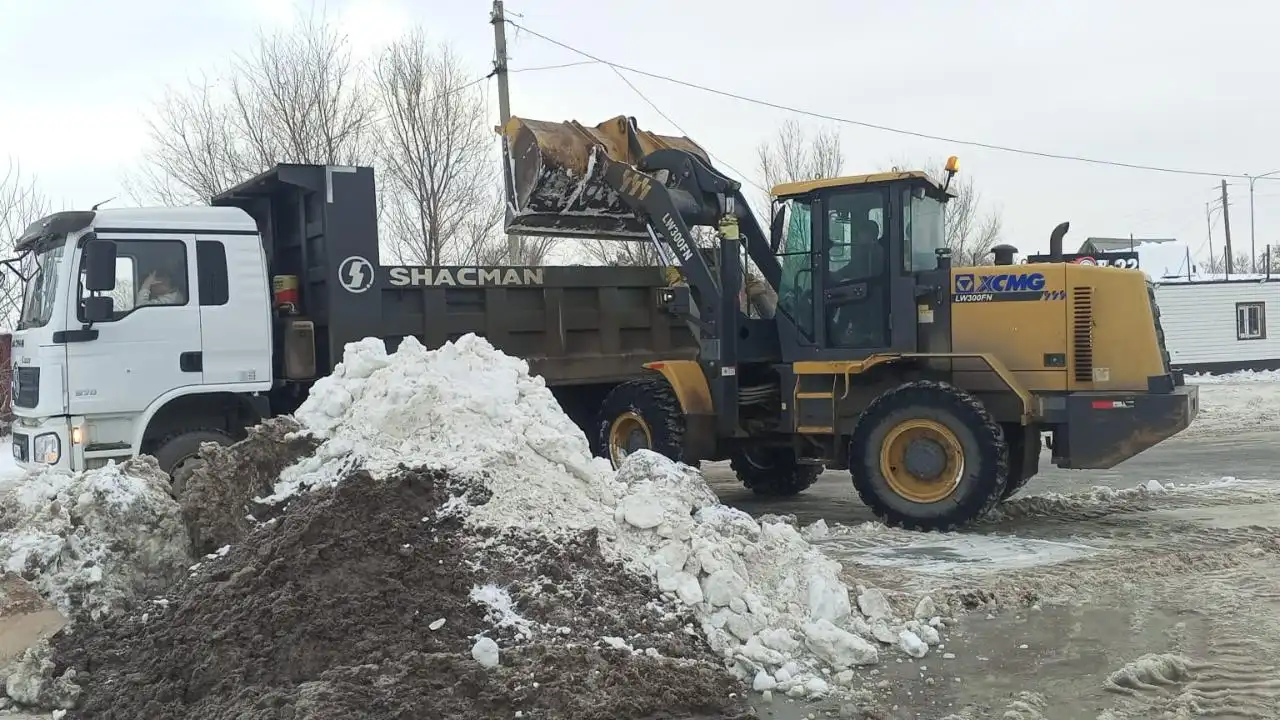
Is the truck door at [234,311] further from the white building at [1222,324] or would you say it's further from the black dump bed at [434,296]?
the white building at [1222,324]

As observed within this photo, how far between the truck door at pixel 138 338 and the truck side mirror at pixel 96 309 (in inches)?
2.1

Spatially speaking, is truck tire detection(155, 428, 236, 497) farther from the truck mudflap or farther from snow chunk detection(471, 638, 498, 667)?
the truck mudflap

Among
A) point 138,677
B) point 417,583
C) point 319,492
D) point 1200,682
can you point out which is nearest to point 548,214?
point 319,492

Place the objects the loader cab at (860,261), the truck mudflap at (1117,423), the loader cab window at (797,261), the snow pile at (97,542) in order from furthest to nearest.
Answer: the loader cab window at (797,261) → the loader cab at (860,261) → the truck mudflap at (1117,423) → the snow pile at (97,542)

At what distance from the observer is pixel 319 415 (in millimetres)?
6641

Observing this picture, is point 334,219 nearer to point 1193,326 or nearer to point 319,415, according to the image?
point 319,415

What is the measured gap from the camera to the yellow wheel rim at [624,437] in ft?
31.7

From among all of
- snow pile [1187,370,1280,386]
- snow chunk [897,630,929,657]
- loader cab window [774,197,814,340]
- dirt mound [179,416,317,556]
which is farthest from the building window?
dirt mound [179,416,317,556]

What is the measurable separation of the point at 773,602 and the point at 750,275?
16.2ft

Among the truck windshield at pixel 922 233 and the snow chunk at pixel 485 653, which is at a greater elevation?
the truck windshield at pixel 922 233

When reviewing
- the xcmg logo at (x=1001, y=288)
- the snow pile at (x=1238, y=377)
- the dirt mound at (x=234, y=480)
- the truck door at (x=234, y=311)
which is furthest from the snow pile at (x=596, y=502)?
the snow pile at (x=1238, y=377)

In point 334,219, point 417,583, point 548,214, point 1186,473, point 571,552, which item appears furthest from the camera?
point 1186,473

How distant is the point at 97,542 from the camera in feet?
19.2

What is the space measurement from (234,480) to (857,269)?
5213 mm
